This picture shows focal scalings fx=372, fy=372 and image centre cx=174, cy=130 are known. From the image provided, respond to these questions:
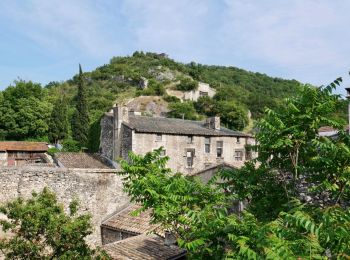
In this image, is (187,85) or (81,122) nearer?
(81,122)

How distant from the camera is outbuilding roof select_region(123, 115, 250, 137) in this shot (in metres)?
35.9

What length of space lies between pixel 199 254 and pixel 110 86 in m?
86.8

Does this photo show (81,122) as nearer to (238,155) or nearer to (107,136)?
(107,136)

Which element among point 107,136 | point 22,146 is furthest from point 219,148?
point 22,146

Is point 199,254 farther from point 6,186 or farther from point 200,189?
point 6,186

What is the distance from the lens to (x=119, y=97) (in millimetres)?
81188

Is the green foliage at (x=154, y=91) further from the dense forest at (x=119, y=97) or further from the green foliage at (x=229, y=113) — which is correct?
the green foliage at (x=229, y=113)

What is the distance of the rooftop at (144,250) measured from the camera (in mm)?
13945

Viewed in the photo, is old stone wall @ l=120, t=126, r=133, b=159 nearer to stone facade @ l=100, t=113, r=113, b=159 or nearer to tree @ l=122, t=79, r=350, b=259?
stone facade @ l=100, t=113, r=113, b=159

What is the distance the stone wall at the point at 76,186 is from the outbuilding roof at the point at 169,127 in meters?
13.1

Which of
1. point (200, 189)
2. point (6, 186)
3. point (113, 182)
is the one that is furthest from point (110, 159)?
point (200, 189)

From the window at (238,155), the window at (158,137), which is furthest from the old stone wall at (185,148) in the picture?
the window at (238,155)

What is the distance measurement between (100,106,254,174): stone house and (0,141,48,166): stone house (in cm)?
797

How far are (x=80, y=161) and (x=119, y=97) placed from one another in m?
47.1
